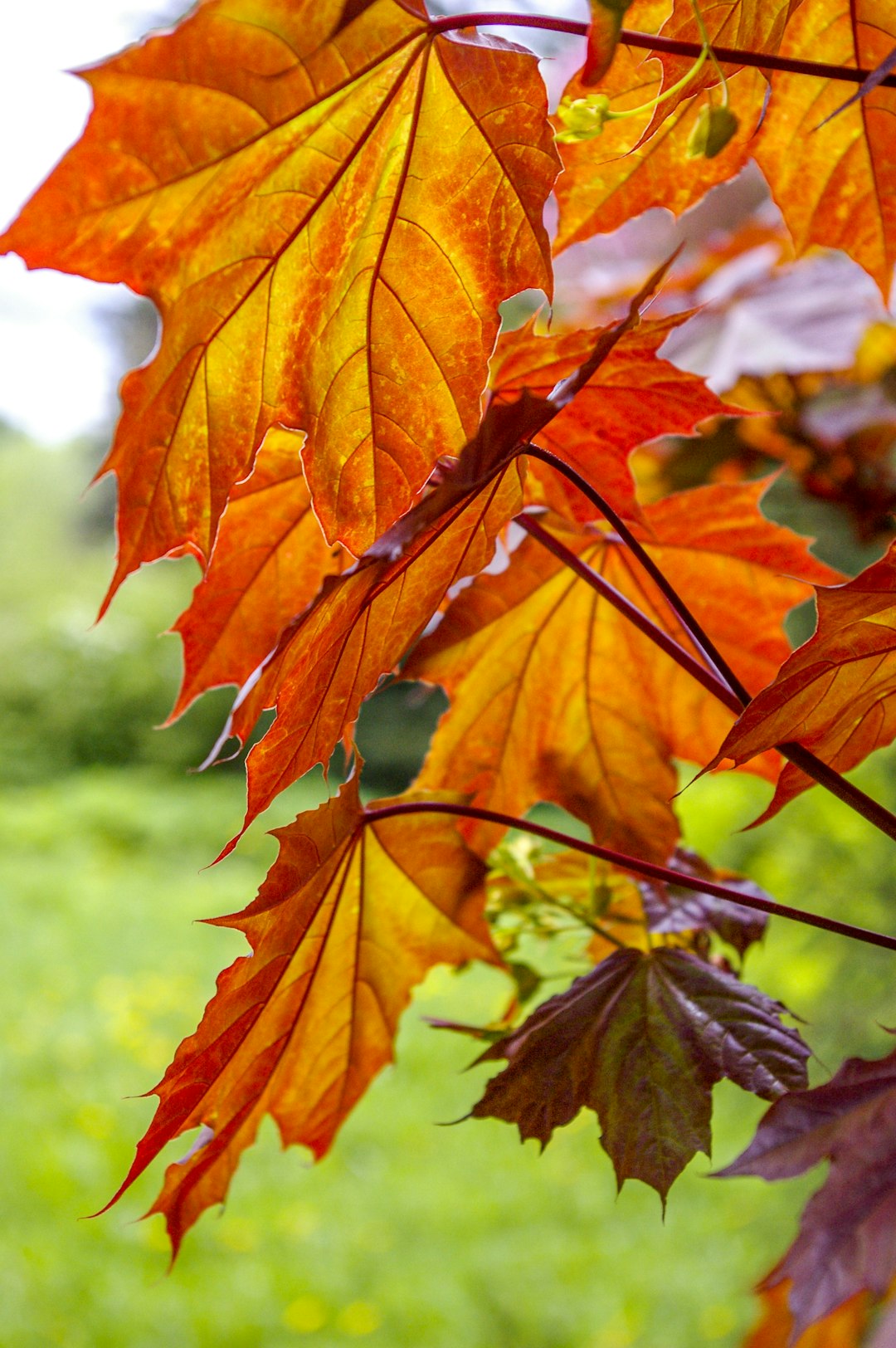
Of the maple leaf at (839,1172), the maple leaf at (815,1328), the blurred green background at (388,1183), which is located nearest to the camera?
the maple leaf at (839,1172)

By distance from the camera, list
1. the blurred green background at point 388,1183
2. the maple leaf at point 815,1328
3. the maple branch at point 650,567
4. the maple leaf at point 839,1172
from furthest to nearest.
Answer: the blurred green background at point 388,1183, the maple leaf at point 815,1328, the maple branch at point 650,567, the maple leaf at point 839,1172

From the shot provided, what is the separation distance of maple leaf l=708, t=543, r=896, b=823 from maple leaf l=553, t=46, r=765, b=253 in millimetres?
169

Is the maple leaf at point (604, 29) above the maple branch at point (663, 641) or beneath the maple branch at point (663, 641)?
above

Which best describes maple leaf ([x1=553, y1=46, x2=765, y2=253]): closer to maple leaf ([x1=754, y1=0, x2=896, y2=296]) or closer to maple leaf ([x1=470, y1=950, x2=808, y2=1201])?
maple leaf ([x1=754, y1=0, x2=896, y2=296])

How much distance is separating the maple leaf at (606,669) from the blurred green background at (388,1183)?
0.43 m

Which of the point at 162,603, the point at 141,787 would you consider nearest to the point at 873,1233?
the point at 141,787

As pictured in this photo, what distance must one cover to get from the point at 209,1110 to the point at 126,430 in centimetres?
21

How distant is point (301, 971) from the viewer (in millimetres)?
380

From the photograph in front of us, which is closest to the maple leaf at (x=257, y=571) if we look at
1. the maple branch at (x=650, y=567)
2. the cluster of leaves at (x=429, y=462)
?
the cluster of leaves at (x=429, y=462)

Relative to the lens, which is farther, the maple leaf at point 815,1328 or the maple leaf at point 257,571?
the maple leaf at point 815,1328

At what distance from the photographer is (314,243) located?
0.33m

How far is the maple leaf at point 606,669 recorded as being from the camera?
45 centimetres

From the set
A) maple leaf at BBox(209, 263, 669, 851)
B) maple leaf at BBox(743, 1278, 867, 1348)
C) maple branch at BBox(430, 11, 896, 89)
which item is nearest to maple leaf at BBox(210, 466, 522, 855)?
maple leaf at BBox(209, 263, 669, 851)

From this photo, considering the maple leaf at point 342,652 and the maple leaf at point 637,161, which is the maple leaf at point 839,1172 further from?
the maple leaf at point 637,161
